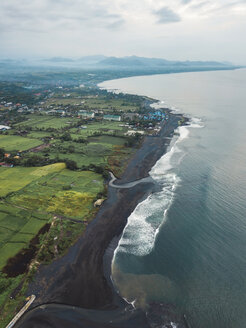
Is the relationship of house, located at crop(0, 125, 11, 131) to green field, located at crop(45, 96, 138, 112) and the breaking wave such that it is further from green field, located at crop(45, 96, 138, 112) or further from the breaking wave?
the breaking wave

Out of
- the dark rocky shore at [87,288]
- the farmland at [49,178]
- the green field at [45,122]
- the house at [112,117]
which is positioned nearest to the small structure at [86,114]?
the farmland at [49,178]

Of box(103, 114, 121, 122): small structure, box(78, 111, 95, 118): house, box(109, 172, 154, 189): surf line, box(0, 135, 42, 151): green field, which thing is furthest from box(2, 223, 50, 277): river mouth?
box(78, 111, 95, 118): house

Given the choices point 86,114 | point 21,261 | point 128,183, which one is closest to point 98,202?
point 128,183

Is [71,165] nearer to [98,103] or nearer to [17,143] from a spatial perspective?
[17,143]

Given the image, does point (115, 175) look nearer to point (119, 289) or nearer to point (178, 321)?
point (119, 289)

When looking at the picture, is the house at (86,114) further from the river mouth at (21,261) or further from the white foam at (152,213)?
the river mouth at (21,261)
